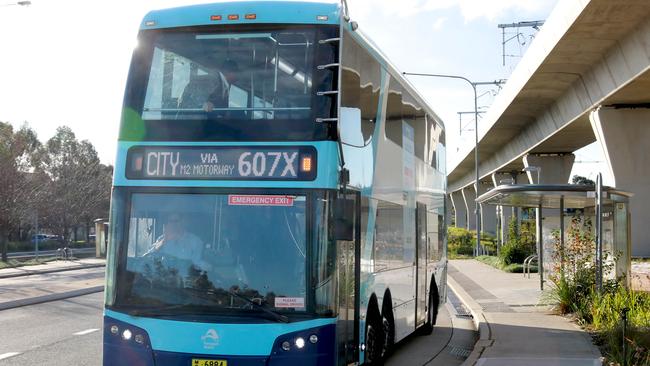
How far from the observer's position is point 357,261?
841cm

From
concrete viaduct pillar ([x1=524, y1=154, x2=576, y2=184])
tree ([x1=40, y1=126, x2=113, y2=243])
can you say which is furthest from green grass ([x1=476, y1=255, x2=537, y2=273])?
tree ([x1=40, y1=126, x2=113, y2=243])

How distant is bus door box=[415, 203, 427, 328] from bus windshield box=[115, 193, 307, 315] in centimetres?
535

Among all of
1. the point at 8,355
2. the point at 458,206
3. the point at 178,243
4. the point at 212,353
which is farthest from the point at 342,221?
the point at 458,206

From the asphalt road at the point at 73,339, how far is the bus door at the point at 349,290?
11.2ft

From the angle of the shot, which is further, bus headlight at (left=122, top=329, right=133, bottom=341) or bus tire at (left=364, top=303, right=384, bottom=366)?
bus tire at (left=364, top=303, right=384, bottom=366)

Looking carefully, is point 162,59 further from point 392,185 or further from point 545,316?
point 545,316

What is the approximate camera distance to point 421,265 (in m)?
12.8

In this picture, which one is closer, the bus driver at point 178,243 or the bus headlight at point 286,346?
the bus headlight at point 286,346

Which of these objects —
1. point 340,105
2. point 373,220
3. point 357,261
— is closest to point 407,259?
point 373,220

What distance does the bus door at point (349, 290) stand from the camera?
7.61 metres

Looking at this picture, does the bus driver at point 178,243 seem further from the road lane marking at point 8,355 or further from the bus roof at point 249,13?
the road lane marking at point 8,355

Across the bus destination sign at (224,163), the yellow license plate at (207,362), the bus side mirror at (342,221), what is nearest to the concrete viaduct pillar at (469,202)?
the bus side mirror at (342,221)

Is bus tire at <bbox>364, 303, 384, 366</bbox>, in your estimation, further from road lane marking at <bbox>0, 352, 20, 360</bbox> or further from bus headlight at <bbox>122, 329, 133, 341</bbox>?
road lane marking at <bbox>0, 352, 20, 360</bbox>

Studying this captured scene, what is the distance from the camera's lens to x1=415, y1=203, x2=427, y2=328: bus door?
12.4 m
